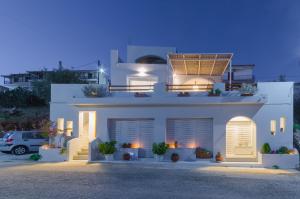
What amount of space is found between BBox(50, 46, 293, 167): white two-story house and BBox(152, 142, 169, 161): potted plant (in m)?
0.68

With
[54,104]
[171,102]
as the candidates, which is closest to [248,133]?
[171,102]

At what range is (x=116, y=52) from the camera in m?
21.0

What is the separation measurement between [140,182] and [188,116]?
6.71 metres

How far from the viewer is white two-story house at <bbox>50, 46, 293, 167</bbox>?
15.9 m

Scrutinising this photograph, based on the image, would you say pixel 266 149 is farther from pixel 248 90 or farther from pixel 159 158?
pixel 159 158

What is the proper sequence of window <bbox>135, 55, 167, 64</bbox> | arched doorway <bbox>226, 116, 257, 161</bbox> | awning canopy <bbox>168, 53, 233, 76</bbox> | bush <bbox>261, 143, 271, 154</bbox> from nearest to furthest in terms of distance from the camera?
bush <bbox>261, 143, 271, 154</bbox> < arched doorway <bbox>226, 116, 257, 161</bbox> < awning canopy <bbox>168, 53, 233, 76</bbox> < window <bbox>135, 55, 167, 64</bbox>

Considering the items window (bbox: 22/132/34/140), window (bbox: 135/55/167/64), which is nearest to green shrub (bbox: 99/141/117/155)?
window (bbox: 22/132/34/140)

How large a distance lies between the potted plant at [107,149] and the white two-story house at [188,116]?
49 centimetres

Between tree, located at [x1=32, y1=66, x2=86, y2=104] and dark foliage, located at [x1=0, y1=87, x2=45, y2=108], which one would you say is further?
dark foliage, located at [x1=0, y1=87, x2=45, y2=108]

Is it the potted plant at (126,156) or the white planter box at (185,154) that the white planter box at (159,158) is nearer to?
the white planter box at (185,154)

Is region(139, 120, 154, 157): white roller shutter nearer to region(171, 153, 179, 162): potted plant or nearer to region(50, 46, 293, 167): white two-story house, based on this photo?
region(50, 46, 293, 167): white two-story house

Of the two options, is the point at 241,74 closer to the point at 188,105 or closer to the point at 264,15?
the point at 188,105

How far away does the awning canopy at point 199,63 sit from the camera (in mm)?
17891

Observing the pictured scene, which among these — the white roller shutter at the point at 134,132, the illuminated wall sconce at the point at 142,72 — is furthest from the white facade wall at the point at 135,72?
the white roller shutter at the point at 134,132
